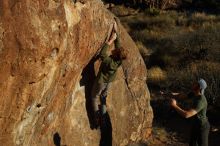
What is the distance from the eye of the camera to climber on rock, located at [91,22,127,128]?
8.57m

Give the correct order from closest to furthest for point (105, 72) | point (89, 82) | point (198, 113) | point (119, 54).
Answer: point (198, 113) < point (119, 54) < point (105, 72) < point (89, 82)

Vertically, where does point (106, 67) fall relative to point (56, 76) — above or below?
below

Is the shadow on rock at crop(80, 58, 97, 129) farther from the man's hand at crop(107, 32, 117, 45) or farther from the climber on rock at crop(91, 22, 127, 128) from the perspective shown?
the man's hand at crop(107, 32, 117, 45)

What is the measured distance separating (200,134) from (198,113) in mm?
390

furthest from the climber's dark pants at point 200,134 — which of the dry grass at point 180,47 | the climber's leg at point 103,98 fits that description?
the dry grass at point 180,47

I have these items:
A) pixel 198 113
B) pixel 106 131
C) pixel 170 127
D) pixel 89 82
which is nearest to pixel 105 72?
pixel 89 82

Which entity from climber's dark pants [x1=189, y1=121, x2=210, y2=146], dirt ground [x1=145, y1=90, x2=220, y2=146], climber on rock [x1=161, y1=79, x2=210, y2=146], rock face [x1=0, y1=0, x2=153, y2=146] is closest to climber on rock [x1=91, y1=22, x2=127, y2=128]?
rock face [x1=0, y1=0, x2=153, y2=146]

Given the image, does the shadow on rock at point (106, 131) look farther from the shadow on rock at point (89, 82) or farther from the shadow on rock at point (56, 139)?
the shadow on rock at point (56, 139)

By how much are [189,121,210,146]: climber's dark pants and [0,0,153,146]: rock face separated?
1.67 metres

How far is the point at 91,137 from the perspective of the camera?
8.97 metres

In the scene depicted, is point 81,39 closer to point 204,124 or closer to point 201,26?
point 204,124

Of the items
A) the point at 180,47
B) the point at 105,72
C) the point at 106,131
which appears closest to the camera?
the point at 105,72

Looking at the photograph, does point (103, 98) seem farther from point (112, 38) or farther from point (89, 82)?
point (112, 38)

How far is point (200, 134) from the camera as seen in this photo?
8.27m
